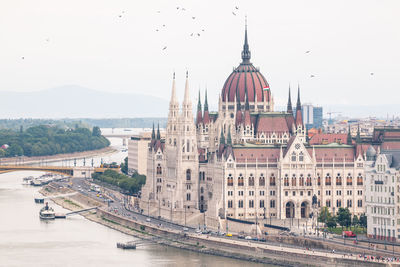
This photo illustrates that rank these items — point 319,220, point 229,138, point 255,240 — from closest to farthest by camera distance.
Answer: point 255,240 → point 319,220 → point 229,138

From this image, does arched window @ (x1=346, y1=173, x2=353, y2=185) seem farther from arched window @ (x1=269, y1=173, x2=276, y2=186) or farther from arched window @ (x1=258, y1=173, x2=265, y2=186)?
arched window @ (x1=258, y1=173, x2=265, y2=186)

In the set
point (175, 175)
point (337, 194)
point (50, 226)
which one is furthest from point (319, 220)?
point (50, 226)

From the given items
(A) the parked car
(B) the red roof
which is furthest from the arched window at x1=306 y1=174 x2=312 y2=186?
(A) the parked car

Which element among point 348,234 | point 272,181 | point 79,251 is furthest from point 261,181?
point 79,251

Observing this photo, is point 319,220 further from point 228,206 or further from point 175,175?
point 175,175

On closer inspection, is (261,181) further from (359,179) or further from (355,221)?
(355,221)

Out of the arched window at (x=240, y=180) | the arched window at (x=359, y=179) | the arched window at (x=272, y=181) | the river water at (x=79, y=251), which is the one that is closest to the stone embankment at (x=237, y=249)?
the river water at (x=79, y=251)

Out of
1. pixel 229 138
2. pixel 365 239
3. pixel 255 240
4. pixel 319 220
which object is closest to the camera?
pixel 365 239

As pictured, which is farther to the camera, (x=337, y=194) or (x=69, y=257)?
(x=337, y=194)

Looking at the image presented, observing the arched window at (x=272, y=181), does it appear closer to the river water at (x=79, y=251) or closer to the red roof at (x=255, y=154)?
the red roof at (x=255, y=154)

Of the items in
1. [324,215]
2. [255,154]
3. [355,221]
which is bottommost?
[355,221]

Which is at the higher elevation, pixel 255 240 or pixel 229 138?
pixel 229 138
